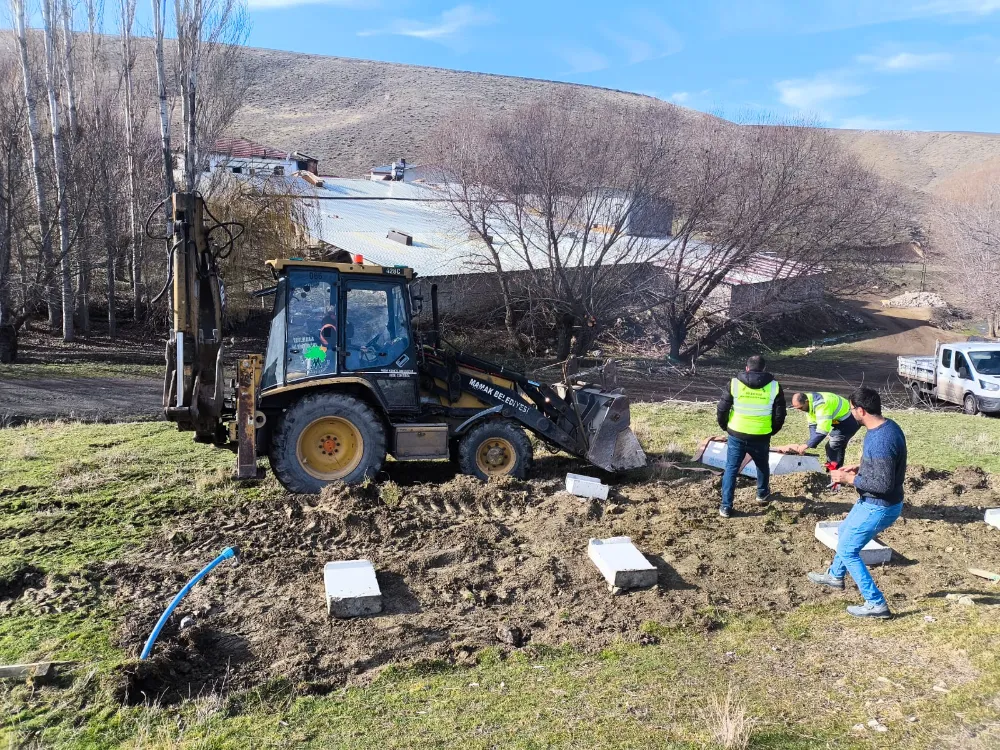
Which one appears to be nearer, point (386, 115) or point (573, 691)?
point (573, 691)

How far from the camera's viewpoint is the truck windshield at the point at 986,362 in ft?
55.8

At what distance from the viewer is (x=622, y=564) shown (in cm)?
586

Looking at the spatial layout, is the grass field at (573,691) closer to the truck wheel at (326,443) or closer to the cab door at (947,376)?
the truck wheel at (326,443)

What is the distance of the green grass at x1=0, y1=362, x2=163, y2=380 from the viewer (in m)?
17.3

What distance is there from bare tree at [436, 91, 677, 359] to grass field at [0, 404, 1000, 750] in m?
18.1

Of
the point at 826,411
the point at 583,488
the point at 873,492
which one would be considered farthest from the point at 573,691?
the point at 826,411

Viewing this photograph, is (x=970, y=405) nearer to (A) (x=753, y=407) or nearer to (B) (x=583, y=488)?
(A) (x=753, y=407)

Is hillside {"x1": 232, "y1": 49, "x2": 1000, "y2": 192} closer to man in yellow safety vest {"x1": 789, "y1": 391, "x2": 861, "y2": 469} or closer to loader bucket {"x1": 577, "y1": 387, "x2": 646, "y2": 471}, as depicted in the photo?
loader bucket {"x1": 577, "y1": 387, "x2": 646, "y2": 471}

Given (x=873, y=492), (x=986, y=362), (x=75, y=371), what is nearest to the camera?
(x=873, y=492)

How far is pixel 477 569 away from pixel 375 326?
3033 millimetres

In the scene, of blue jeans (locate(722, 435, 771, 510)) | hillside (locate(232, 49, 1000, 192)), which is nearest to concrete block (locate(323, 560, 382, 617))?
blue jeans (locate(722, 435, 771, 510))

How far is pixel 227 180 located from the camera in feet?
79.9

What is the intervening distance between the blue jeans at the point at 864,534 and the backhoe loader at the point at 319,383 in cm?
352

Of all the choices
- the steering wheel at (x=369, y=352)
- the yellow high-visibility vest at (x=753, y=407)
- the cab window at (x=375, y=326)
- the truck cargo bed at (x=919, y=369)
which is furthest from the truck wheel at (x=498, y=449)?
the truck cargo bed at (x=919, y=369)
